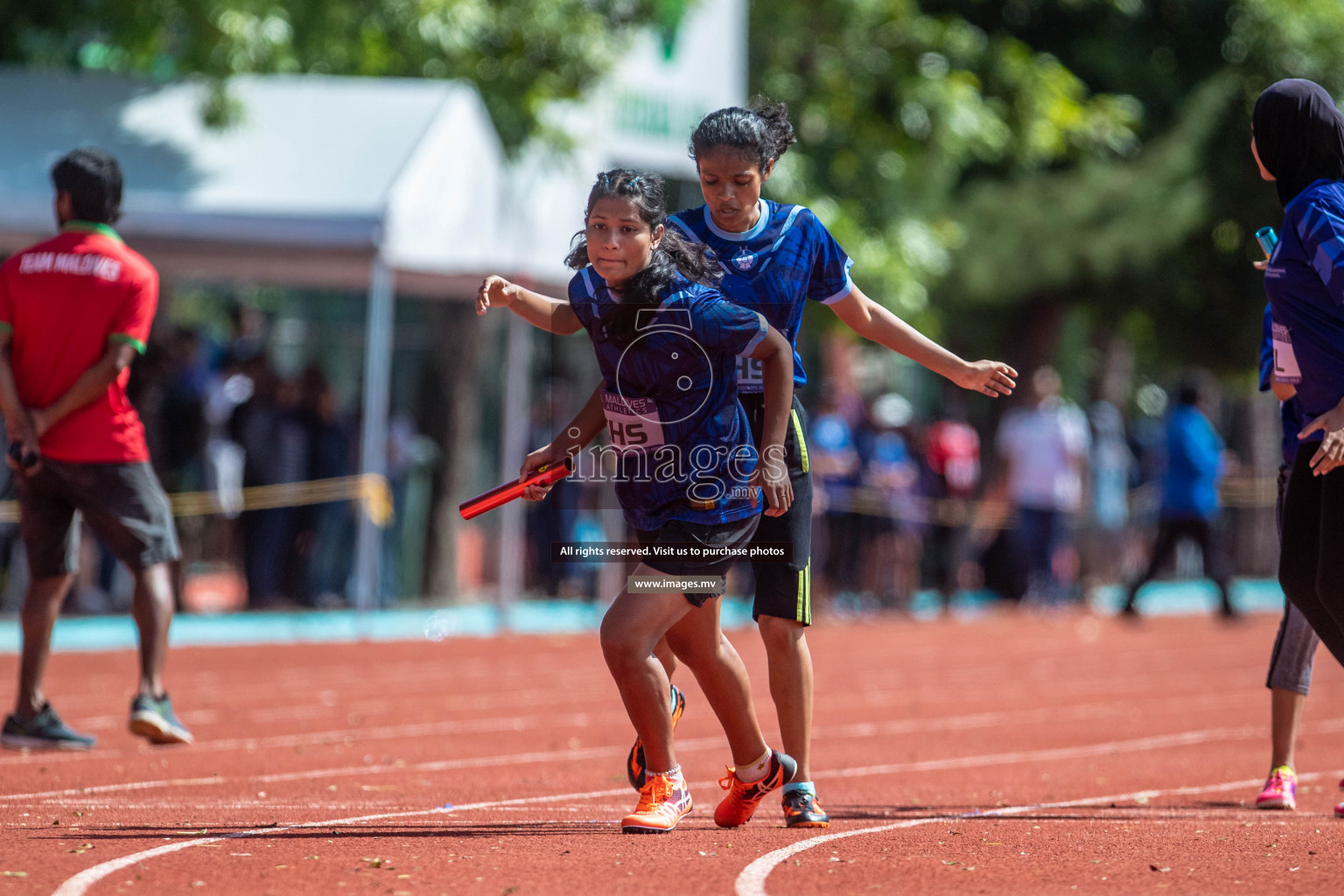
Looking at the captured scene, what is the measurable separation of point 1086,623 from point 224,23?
1022 centimetres

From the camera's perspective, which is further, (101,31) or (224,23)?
(101,31)

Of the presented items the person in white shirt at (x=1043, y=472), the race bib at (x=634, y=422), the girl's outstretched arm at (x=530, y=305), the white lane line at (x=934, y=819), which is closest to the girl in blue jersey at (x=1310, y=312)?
the white lane line at (x=934, y=819)

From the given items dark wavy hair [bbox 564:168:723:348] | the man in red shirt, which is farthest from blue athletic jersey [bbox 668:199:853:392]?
the man in red shirt

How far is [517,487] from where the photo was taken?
5547mm

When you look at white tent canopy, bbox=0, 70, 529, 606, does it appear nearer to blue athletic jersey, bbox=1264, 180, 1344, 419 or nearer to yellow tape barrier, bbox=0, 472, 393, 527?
yellow tape barrier, bbox=0, 472, 393, 527

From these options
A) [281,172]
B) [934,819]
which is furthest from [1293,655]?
[281,172]

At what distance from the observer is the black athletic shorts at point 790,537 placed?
5590 millimetres

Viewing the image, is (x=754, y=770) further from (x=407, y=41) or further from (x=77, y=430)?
(x=407, y=41)

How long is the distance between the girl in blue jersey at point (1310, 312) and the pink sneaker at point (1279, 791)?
3.43ft

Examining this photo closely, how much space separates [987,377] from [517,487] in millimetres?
1515

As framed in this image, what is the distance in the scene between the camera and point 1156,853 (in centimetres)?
511

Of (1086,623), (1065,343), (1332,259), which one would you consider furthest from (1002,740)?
(1065,343)

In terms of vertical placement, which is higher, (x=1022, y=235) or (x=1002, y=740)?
(x=1022, y=235)

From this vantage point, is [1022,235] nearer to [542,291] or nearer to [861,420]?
[861,420]
